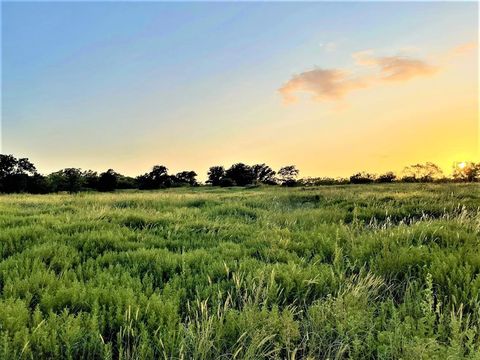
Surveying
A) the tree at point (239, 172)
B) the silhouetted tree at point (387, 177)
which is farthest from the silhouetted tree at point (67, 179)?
the silhouetted tree at point (387, 177)

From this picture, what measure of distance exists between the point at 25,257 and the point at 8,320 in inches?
97.1

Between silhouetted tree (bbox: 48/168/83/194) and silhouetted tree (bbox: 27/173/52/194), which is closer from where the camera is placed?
silhouetted tree (bbox: 27/173/52/194)

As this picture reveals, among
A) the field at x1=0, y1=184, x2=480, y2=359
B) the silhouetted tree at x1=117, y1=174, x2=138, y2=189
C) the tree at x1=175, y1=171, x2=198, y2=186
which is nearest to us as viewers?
the field at x1=0, y1=184, x2=480, y2=359

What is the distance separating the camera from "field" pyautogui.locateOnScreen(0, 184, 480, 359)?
9.84 ft

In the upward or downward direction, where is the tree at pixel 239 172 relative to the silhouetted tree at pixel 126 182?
upward

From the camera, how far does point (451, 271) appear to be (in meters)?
4.61

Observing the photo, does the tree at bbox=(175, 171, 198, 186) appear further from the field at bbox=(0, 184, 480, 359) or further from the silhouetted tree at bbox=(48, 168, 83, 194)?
the field at bbox=(0, 184, 480, 359)

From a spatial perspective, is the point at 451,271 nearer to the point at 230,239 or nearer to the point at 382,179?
the point at 230,239

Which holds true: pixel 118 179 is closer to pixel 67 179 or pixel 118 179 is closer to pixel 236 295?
pixel 67 179

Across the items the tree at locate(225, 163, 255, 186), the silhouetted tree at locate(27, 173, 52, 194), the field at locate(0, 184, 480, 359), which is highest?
the tree at locate(225, 163, 255, 186)

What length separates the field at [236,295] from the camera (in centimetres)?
300

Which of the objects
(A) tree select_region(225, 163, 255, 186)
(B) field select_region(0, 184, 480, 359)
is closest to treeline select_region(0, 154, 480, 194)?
(A) tree select_region(225, 163, 255, 186)

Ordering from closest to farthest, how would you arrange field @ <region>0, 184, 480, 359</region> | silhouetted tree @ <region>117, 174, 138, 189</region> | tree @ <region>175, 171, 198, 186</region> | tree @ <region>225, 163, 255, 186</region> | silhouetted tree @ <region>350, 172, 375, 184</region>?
1. field @ <region>0, 184, 480, 359</region>
2. silhouetted tree @ <region>350, 172, 375, 184</region>
3. silhouetted tree @ <region>117, 174, 138, 189</region>
4. tree @ <region>175, 171, 198, 186</region>
5. tree @ <region>225, 163, 255, 186</region>

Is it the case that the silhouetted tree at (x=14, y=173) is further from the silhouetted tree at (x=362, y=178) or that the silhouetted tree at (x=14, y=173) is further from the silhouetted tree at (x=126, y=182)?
the silhouetted tree at (x=362, y=178)
